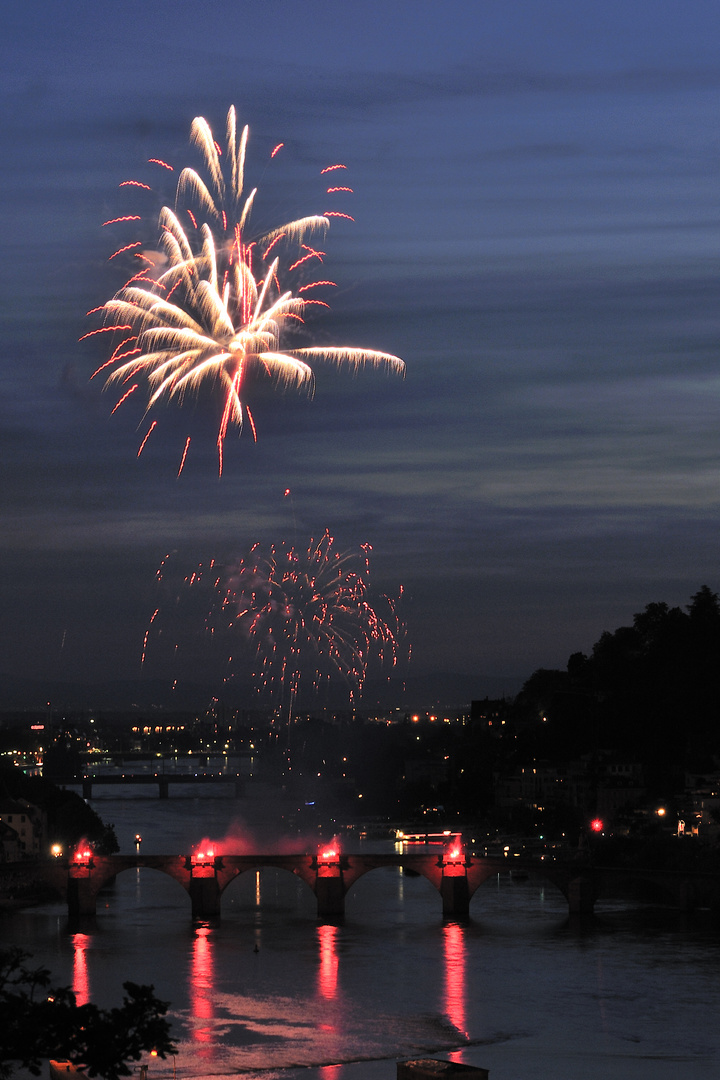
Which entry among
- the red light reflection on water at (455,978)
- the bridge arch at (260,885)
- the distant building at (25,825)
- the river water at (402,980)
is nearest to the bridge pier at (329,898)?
the river water at (402,980)

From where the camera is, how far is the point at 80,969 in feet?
212

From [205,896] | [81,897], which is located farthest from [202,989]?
[81,897]

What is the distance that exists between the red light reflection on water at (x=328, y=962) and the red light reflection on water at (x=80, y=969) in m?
8.80

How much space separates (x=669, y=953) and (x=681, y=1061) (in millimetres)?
19466

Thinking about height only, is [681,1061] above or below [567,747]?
below

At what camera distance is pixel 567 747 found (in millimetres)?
135125

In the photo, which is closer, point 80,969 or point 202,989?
point 202,989

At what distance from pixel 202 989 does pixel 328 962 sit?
826cm

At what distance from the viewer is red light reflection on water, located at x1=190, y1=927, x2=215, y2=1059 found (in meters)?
52.9

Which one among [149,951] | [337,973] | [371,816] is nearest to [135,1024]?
[337,973]

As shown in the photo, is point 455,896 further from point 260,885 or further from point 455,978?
point 260,885

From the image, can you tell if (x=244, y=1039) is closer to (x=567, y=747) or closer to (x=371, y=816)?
(x=567, y=747)

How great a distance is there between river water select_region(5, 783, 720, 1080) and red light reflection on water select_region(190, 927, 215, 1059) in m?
0.12

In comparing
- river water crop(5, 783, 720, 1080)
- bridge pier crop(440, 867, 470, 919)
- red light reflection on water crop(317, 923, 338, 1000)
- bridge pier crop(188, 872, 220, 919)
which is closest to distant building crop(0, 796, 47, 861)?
river water crop(5, 783, 720, 1080)
